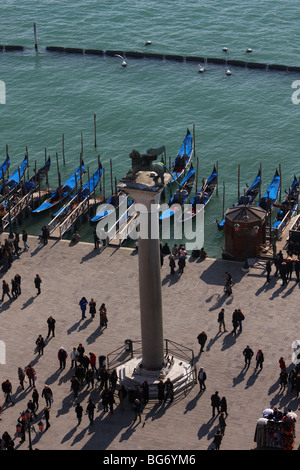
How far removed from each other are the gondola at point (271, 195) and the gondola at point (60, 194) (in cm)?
1494

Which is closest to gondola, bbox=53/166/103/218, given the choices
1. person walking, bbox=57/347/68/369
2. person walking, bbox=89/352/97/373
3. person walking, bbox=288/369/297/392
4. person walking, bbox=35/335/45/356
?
person walking, bbox=35/335/45/356

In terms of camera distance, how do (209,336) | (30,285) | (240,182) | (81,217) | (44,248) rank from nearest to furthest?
(209,336), (30,285), (44,248), (81,217), (240,182)

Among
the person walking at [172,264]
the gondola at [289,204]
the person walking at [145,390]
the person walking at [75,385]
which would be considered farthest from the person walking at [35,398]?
the gondola at [289,204]

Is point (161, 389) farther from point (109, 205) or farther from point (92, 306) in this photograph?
point (109, 205)

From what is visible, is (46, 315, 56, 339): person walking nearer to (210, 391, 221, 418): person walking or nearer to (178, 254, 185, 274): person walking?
(178, 254, 185, 274): person walking

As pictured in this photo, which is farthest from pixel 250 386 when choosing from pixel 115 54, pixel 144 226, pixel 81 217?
pixel 115 54

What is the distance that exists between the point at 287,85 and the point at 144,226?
6308 centimetres

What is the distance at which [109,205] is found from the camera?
88.1m

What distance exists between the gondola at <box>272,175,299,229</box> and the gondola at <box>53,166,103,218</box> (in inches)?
606

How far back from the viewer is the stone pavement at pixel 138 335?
60938 millimetres

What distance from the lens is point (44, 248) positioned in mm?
81938

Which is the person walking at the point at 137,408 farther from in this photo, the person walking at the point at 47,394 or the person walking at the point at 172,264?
the person walking at the point at 172,264

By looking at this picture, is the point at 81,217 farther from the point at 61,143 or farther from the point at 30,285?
the point at 61,143

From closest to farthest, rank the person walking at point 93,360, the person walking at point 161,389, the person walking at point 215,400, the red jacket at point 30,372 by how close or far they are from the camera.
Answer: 1. the person walking at point 215,400
2. the person walking at point 161,389
3. the red jacket at point 30,372
4. the person walking at point 93,360
